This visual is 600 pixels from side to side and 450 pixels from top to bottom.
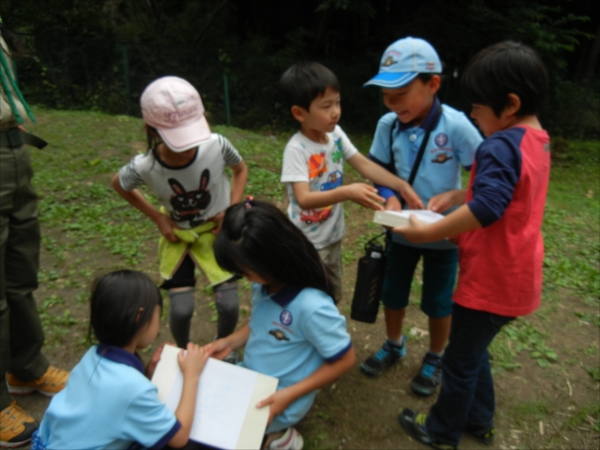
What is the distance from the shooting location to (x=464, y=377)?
6.28ft

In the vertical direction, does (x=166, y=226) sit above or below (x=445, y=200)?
below

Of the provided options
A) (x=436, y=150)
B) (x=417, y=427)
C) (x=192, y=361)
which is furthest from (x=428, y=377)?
(x=192, y=361)

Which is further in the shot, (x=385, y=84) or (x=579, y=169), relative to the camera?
(x=579, y=169)

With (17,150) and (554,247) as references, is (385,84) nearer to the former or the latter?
(17,150)

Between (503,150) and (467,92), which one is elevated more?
(467,92)

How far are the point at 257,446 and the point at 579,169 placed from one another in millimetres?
8940

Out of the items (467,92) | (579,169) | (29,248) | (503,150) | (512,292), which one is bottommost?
(579,169)

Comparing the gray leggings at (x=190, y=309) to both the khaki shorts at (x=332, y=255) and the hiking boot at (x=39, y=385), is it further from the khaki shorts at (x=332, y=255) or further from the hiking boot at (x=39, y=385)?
the hiking boot at (x=39, y=385)

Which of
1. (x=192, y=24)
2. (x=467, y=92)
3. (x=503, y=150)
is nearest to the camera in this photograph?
(x=503, y=150)

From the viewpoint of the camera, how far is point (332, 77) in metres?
2.26

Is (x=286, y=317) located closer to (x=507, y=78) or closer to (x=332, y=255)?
(x=332, y=255)

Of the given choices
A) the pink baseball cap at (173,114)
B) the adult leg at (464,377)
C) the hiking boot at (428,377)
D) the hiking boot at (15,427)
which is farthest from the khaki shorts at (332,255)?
the hiking boot at (15,427)

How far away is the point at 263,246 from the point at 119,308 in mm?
504

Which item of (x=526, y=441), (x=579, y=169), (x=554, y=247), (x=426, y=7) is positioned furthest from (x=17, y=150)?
(x=426, y=7)
